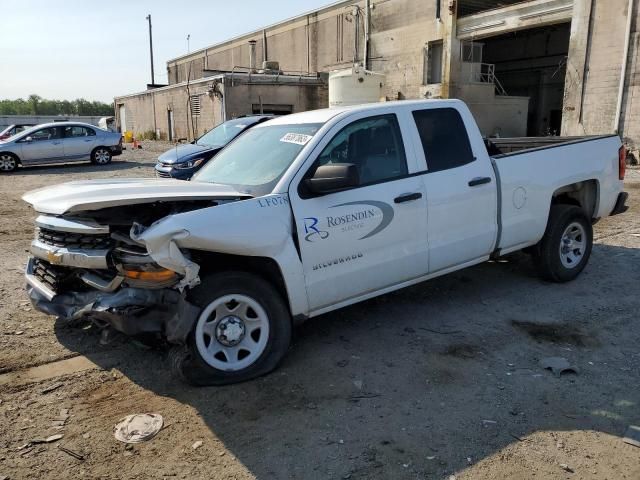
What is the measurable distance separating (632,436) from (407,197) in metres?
2.23

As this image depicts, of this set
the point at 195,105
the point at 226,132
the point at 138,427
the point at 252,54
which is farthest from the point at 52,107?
the point at 138,427

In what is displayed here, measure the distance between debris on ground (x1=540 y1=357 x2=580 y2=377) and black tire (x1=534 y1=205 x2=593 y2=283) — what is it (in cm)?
184

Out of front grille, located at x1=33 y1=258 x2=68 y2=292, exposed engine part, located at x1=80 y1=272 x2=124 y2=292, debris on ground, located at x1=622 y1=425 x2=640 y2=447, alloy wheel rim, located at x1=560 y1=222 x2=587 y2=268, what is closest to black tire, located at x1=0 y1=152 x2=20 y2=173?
front grille, located at x1=33 y1=258 x2=68 y2=292

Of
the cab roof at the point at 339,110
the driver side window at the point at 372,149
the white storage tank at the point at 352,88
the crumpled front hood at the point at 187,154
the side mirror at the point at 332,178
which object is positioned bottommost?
the crumpled front hood at the point at 187,154

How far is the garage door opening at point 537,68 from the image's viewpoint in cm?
3078

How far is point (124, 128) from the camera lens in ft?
152

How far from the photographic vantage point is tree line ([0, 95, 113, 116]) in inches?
4439

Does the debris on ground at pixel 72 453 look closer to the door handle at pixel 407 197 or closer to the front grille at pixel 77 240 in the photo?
the front grille at pixel 77 240

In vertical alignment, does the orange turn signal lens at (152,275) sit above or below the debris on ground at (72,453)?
above

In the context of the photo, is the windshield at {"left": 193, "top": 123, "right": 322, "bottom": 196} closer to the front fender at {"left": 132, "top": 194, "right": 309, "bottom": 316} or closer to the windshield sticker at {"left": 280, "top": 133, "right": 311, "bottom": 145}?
the windshield sticker at {"left": 280, "top": 133, "right": 311, "bottom": 145}

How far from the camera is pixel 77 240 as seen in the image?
12.5 feet

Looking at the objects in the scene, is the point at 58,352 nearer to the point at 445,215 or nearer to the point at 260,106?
the point at 445,215

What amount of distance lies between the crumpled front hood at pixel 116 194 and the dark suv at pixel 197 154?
256 inches

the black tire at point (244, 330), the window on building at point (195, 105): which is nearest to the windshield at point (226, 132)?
the black tire at point (244, 330)
